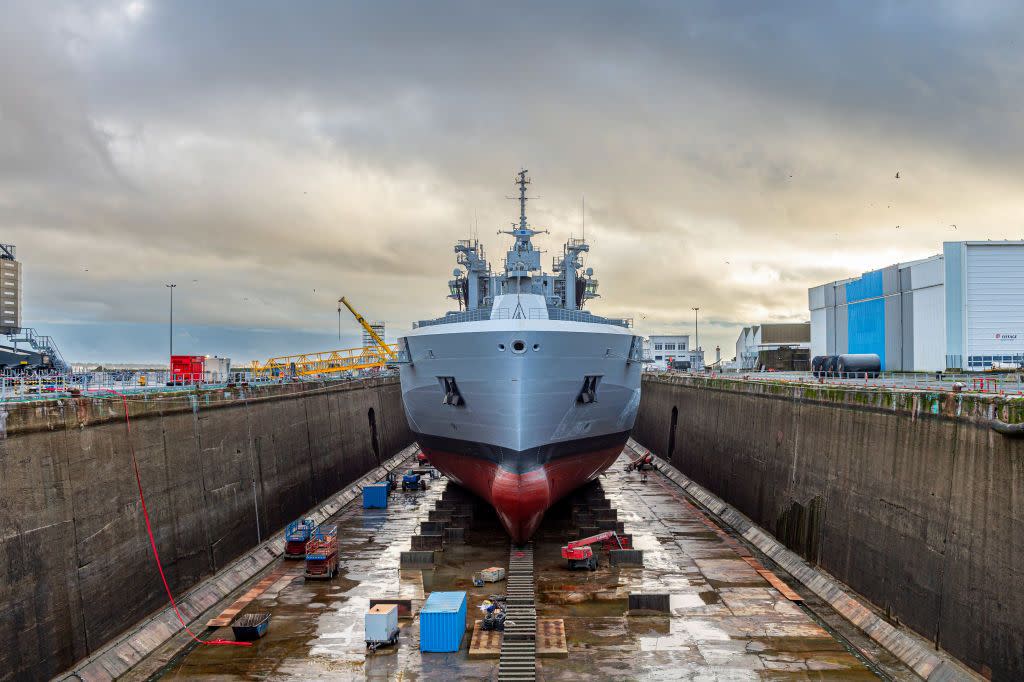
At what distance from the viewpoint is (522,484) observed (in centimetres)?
2200

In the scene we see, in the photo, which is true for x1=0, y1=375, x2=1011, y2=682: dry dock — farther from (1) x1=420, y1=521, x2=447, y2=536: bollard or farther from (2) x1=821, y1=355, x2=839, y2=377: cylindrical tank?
(2) x1=821, y1=355, x2=839, y2=377: cylindrical tank

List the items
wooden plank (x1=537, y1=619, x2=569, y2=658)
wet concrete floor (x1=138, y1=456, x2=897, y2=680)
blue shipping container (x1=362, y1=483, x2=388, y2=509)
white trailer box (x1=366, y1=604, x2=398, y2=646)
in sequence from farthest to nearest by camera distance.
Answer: blue shipping container (x1=362, y1=483, x2=388, y2=509), white trailer box (x1=366, y1=604, x2=398, y2=646), wooden plank (x1=537, y1=619, x2=569, y2=658), wet concrete floor (x1=138, y1=456, x2=897, y2=680)

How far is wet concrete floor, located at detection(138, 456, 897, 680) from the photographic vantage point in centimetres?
1509

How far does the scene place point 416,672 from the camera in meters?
15.1

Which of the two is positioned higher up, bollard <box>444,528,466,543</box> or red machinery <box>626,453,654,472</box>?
bollard <box>444,528,466,543</box>

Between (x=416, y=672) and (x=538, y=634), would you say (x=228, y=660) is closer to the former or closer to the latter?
(x=416, y=672)

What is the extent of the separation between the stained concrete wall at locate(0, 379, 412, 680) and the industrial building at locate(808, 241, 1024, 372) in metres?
41.0

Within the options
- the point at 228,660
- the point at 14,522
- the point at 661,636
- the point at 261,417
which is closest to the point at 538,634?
the point at 661,636

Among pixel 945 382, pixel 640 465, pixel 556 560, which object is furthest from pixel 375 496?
pixel 945 382

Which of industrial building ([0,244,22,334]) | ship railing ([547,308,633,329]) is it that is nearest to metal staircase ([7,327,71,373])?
industrial building ([0,244,22,334])

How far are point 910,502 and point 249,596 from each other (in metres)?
18.8

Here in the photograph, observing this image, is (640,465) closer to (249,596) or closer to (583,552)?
(583,552)

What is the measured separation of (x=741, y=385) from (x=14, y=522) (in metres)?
27.9

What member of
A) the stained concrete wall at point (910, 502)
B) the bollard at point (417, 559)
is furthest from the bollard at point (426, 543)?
the stained concrete wall at point (910, 502)
